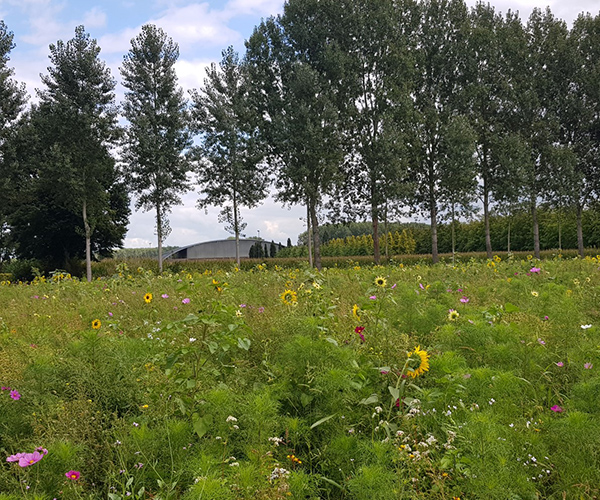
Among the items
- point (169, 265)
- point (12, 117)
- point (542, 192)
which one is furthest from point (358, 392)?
point (12, 117)

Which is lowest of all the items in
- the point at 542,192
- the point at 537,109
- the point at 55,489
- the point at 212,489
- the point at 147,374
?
the point at 55,489

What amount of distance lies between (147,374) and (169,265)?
83.3 feet

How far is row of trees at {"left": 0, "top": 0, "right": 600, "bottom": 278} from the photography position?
2286 cm

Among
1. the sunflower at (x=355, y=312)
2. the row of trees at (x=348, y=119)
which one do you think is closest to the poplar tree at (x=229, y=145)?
the row of trees at (x=348, y=119)

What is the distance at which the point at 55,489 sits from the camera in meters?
1.86

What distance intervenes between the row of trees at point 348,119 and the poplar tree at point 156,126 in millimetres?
81

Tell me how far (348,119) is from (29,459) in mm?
23460

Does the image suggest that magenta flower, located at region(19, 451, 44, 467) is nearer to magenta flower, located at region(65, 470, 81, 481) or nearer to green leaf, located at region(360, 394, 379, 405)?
magenta flower, located at region(65, 470, 81, 481)

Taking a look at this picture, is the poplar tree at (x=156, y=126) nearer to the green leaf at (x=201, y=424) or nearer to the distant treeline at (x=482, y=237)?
the distant treeline at (x=482, y=237)

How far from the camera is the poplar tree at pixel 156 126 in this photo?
81.9 ft

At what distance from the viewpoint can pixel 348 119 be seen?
932 inches

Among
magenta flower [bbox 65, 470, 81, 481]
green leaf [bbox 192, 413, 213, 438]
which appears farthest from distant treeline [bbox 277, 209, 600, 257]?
magenta flower [bbox 65, 470, 81, 481]

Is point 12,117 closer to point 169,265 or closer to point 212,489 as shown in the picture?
point 169,265

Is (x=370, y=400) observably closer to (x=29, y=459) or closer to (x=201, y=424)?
(x=201, y=424)
